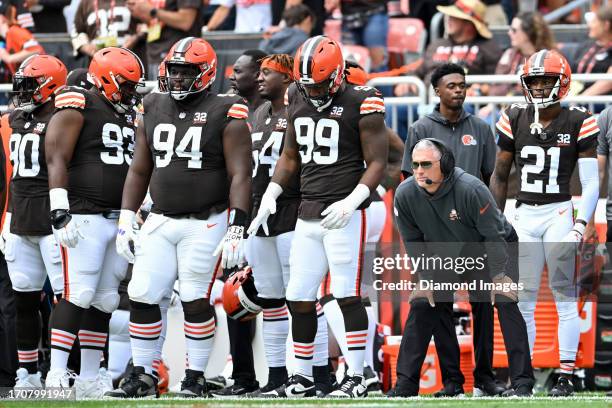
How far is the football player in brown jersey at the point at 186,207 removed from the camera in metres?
8.34

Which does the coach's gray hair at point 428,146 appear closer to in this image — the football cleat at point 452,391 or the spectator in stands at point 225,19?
the football cleat at point 452,391

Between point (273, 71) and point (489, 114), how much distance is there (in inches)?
93.1

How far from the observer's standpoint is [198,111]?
27.7 ft

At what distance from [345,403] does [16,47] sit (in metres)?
6.42

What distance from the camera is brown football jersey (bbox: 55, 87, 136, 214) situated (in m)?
8.65

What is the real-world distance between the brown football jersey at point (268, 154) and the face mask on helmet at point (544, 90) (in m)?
1.60

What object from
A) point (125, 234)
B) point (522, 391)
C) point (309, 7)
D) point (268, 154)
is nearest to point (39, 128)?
point (125, 234)

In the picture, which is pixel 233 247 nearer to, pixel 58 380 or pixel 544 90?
pixel 58 380

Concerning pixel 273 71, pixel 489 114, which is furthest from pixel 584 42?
pixel 273 71

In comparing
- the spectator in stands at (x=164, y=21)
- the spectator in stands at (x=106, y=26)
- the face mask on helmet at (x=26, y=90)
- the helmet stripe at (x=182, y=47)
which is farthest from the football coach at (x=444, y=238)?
the spectator in stands at (x=106, y=26)

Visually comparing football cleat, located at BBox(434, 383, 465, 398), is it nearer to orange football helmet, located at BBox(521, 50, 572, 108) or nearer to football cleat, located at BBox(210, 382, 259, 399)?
football cleat, located at BBox(210, 382, 259, 399)

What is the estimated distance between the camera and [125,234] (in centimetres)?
834

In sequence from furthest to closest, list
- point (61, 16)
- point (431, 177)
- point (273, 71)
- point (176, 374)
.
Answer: point (61, 16)
point (176, 374)
point (273, 71)
point (431, 177)

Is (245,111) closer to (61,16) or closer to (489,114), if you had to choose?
(489,114)
